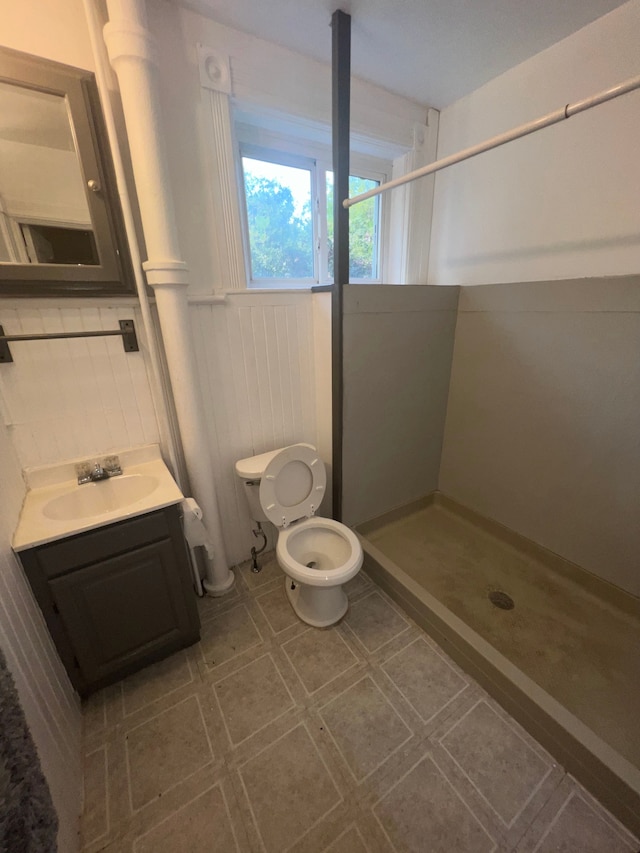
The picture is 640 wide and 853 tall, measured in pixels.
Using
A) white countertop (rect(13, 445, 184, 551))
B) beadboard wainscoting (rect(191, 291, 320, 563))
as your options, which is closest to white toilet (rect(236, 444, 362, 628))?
beadboard wainscoting (rect(191, 291, 320, 563))

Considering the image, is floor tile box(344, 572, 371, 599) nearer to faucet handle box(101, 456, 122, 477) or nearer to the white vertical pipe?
the white vertical pipe

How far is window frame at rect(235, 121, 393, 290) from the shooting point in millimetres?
1587

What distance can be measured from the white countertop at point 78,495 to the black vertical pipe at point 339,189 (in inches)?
34.0

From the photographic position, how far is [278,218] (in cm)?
173

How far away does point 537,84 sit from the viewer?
1.50 metres

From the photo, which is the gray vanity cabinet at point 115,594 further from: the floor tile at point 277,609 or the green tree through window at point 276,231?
the green tree through window at point 276,231

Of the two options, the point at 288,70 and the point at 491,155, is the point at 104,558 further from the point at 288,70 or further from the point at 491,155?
the point at 491,155

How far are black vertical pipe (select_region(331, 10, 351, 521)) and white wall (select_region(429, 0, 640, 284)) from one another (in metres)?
0.82

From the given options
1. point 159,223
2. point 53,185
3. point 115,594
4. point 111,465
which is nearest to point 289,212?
point 159,223

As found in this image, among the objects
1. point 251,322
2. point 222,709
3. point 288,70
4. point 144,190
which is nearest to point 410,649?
point 222,709

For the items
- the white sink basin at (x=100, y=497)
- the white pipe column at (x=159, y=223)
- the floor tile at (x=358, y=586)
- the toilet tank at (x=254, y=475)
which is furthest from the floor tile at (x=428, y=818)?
the white sink basin at (x=100, y=497)

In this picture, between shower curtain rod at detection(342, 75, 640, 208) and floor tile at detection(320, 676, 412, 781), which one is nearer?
shower curtain rod at detection(342, 75, 640, 208)

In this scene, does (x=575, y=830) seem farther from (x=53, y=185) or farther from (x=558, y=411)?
(x=53, y=185)

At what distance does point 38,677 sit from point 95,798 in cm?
46
